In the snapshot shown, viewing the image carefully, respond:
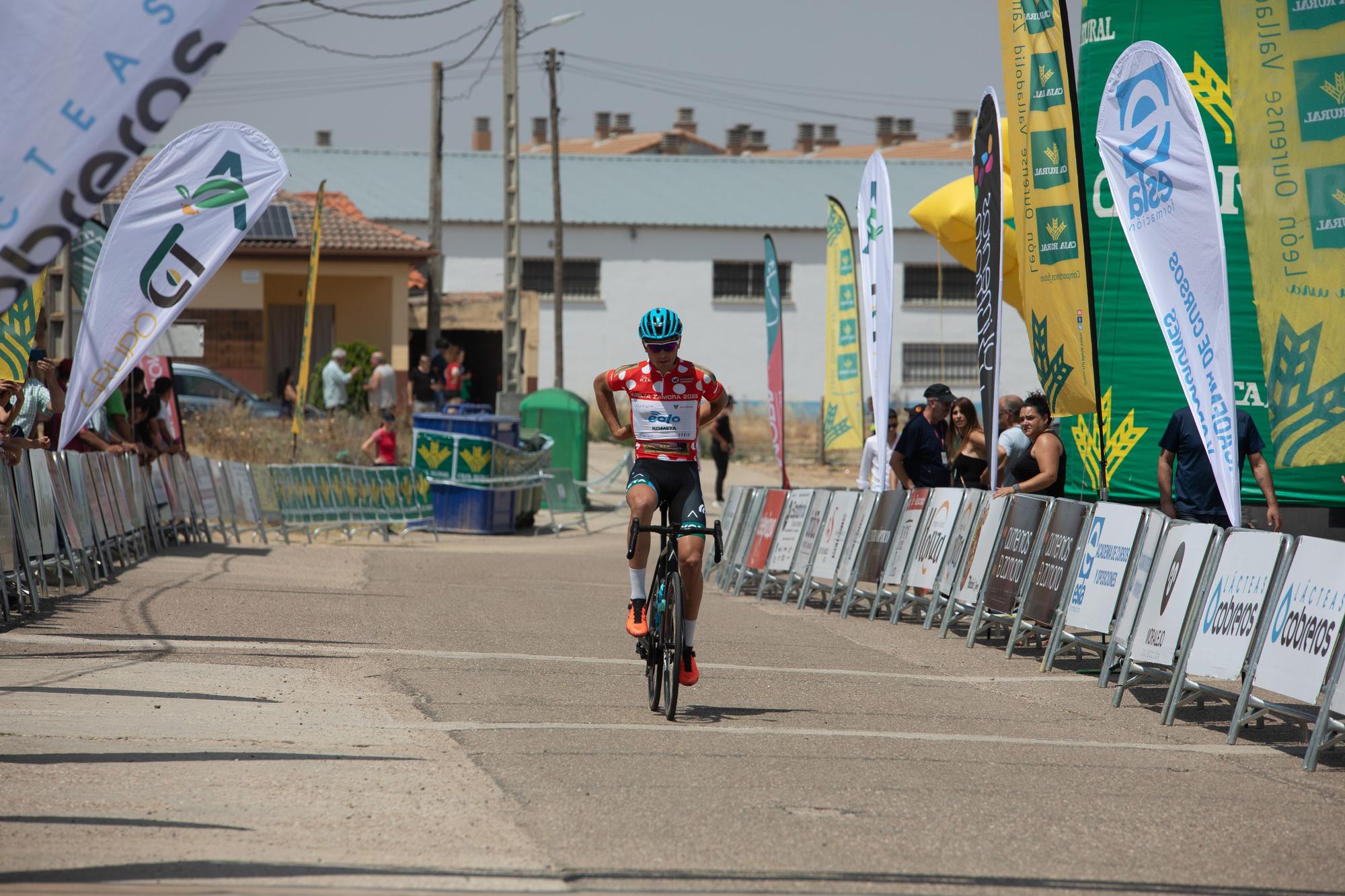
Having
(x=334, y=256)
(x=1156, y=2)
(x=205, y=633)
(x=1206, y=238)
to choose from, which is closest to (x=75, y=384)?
(x=205, y=633)

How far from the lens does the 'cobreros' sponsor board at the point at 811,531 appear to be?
583 inches

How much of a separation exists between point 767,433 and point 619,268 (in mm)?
9147

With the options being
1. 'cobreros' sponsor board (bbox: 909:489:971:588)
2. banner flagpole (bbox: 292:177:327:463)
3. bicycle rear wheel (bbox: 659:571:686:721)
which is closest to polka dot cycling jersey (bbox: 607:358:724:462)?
bicycle rear wheel (bbox: 659:571:686:721)

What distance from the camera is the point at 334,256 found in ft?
132

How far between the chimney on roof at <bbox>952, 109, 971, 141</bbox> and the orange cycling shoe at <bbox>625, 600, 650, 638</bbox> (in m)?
77.5

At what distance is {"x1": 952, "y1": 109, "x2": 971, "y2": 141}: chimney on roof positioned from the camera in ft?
275

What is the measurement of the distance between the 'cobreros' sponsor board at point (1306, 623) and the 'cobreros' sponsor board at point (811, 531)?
24.2ft

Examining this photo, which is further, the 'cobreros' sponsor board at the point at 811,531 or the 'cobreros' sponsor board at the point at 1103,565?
the 'cobreros' sponsor board at the point at 811,531

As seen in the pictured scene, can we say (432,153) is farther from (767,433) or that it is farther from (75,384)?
(75,384)

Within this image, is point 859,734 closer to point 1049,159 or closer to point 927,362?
point 1049,159

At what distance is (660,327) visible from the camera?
322 inches

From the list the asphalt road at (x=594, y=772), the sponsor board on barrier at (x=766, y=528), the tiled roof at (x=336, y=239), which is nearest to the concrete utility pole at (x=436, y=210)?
the tiled roof at (x=336, y=239)

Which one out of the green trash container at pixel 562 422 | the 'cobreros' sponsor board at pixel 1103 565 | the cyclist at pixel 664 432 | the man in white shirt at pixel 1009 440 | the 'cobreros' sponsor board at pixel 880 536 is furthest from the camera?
the green trash container at pixel 562 422

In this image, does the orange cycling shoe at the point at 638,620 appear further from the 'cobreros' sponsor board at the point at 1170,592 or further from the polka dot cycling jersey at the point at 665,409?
the 'cobreros' sponsor board at the point at 1170,592
